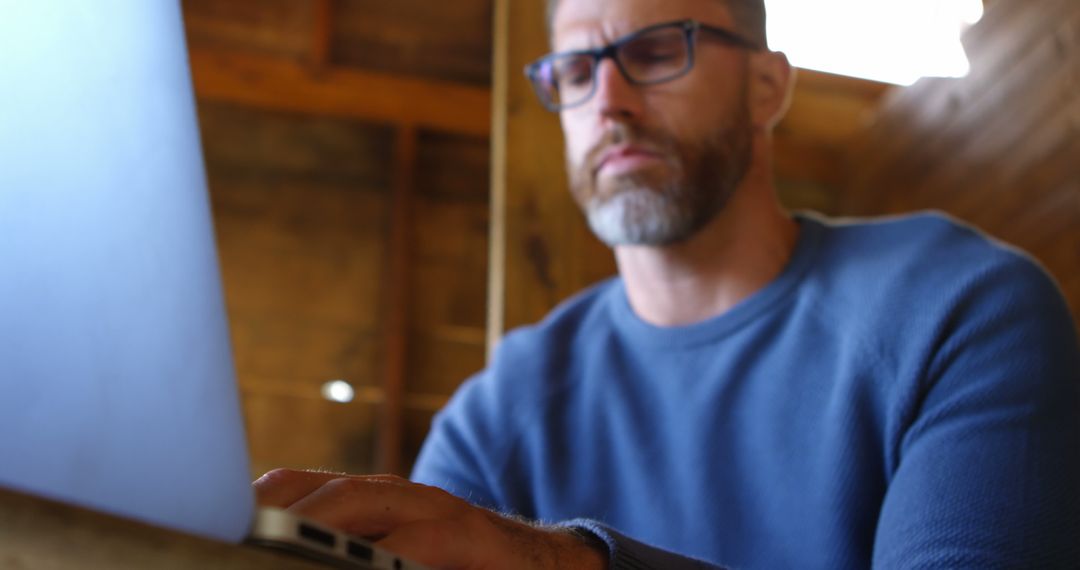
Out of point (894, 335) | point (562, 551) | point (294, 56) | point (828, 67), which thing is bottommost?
point (562, 551)

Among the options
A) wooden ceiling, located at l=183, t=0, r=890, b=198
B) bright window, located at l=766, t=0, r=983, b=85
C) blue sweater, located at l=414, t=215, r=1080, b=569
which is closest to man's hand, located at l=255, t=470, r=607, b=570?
blue sweater, located at l=414, t=215, r=1080, b=569

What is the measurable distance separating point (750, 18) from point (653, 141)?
0.95 ft

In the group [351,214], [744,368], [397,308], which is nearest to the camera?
[744,368]

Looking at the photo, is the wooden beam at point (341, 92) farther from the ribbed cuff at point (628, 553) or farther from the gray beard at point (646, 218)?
the ribbed cuff at point (628, 553)

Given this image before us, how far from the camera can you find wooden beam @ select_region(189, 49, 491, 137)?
5.28 m

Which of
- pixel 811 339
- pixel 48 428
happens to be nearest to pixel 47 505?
pixel 48 428

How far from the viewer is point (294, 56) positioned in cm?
553

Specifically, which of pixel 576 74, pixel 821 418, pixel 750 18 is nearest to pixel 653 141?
pixel 576 74

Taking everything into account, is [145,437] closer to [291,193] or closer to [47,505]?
[47,505]

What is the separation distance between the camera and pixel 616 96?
4.64 ft

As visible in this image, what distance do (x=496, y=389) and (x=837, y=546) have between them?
0.52 m

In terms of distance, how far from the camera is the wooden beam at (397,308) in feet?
19.0

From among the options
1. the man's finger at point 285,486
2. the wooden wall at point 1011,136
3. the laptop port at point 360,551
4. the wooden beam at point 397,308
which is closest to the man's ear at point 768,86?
the man's finger at point 285,486

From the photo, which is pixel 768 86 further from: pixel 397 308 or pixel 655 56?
pixel 397 308
